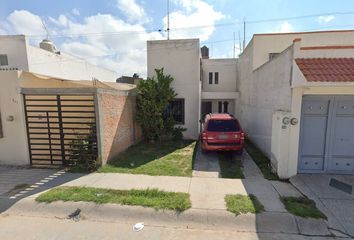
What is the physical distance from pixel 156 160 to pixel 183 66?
588cm

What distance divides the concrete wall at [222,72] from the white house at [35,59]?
10976mm

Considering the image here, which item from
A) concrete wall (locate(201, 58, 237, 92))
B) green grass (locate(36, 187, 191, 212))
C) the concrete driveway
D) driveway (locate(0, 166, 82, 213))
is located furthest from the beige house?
concrete wall (locate(201, 58, 237, 92))

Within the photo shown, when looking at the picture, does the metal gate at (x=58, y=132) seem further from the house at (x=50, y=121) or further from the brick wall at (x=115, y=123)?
the brick wall at (x=115, y=123)

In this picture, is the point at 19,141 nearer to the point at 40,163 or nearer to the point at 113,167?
the point at 40,163

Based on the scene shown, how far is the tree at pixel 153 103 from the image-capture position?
10516 millimetres

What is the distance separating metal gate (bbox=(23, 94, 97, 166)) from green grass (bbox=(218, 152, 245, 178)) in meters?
4.34

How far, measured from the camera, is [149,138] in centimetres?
1101

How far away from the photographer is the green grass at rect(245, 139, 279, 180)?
6.51 metres

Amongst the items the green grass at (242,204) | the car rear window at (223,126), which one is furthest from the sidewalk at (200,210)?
the car rear window at (223,126)

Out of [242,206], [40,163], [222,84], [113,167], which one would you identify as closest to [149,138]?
[113,167]

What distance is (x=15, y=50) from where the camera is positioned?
12648 millimetres

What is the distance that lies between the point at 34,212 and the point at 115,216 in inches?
71.4

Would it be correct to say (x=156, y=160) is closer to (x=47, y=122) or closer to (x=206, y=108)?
(x=47, y=122)

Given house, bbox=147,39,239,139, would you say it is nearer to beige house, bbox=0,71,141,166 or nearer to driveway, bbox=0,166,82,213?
beige house, bbox=0,71,141,166
